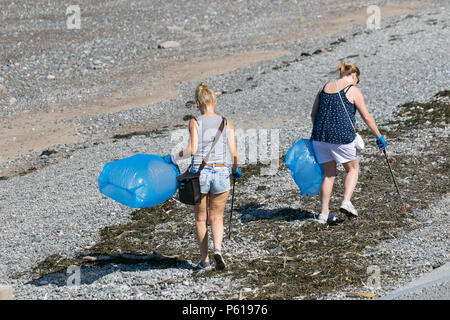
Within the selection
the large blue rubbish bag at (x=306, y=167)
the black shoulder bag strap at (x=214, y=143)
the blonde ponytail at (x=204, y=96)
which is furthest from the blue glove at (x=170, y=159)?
the large blue rubbish bag at (x=306, y=167)

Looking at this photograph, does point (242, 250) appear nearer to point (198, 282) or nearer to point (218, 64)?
point (198, 282)

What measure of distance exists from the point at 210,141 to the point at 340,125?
6.47 ft

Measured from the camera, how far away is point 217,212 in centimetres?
722

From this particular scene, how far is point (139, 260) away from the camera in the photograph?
26.5 feet

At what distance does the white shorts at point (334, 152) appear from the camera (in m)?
8.31

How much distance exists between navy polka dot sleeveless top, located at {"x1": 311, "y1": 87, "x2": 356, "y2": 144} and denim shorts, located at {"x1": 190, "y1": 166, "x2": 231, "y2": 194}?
178 cm

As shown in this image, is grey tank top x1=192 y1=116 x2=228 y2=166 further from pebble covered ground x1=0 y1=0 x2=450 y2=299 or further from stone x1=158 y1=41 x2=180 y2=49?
stone x1=158 y1=41 x2=180 y2=49

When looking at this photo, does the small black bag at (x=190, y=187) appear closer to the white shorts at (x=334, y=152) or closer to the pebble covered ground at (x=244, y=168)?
the pebble covered ground at (x=244, y=168)

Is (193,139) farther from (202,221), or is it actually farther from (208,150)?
(202,221)

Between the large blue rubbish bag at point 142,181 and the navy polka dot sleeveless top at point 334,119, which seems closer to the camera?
the large blue rubbish bag at point 142,181

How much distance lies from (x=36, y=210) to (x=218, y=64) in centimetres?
1380

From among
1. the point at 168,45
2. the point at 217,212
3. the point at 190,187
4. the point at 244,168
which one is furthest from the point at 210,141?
the point at 168,45

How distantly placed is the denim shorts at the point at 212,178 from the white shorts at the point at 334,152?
183 cm
